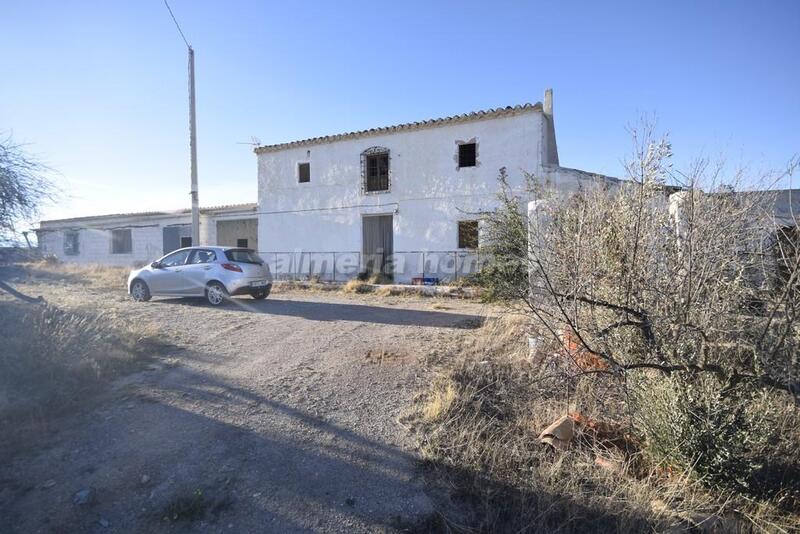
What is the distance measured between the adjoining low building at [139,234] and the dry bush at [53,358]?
39.8 ft

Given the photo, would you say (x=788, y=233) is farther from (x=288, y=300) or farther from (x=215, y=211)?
(x=215, y=211)

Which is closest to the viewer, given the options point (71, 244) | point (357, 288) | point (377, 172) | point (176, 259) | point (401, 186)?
point (176, 259)

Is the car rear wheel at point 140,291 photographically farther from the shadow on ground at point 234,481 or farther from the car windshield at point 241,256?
the shadow on ground at point 234,481

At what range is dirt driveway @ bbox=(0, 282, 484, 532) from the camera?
7.41ft

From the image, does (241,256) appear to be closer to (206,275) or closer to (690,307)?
(206,275)

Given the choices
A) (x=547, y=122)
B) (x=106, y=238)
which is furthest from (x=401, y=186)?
(x=106, y=238)

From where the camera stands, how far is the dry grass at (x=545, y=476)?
7.64ft

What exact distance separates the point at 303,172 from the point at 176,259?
7397 mm

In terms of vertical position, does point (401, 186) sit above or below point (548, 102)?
below

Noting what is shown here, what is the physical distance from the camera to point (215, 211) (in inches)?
663

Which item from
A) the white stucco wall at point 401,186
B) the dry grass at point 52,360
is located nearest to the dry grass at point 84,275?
the white stucco wall at point 401,186

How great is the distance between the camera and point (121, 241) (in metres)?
19.7

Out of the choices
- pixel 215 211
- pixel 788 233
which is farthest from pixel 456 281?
pixel 215 211

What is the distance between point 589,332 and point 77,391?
443 centimetres
